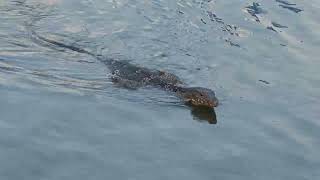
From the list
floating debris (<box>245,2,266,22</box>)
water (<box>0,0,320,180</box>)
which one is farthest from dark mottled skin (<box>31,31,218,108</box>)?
floating debris (<box>245,2,266,22</box>)

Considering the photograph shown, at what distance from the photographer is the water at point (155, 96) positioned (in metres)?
8.88

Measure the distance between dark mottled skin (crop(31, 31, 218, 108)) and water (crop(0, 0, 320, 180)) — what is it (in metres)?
0.22

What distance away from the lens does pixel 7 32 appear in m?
12.8

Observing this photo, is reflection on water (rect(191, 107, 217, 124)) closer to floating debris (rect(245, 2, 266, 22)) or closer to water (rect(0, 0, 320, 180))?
water (rect(0, 0, 320, 180))

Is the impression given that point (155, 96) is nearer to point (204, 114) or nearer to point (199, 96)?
point (199, 96)

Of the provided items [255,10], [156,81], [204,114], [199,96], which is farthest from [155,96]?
[255,10]

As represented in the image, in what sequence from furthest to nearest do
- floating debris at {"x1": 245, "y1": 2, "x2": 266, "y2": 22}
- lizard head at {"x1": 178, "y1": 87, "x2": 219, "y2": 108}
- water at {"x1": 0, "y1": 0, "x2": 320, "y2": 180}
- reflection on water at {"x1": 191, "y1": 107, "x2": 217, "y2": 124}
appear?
1. floating debris at {"x1": 245, "y1": 2, "x2": 266, "y2": 22}
2. lizard head at {"x1": 178, "y1": 87, "x2": 219, "y2": 108}
3. reflection on water at {"x1": 191, "y1": 107, "x2": 217, "y2": 124}
4. water at {"x1": 0, "y1": 0, "x2": 320, "y2": 180}

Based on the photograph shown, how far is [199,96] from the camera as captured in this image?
426 inches

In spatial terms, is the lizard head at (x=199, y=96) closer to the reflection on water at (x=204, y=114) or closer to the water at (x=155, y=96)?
the reflection on water at (x=204, y=114)

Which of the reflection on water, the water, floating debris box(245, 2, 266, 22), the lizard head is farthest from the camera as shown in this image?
floating debris box(245, 2, 266, 22)

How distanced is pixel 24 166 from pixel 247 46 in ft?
24.6

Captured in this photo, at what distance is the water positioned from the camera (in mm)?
8875

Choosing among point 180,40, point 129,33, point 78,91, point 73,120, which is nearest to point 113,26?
point 129,33

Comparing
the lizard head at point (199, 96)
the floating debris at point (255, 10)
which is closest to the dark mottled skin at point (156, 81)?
the lizard head at point (199, 96)
